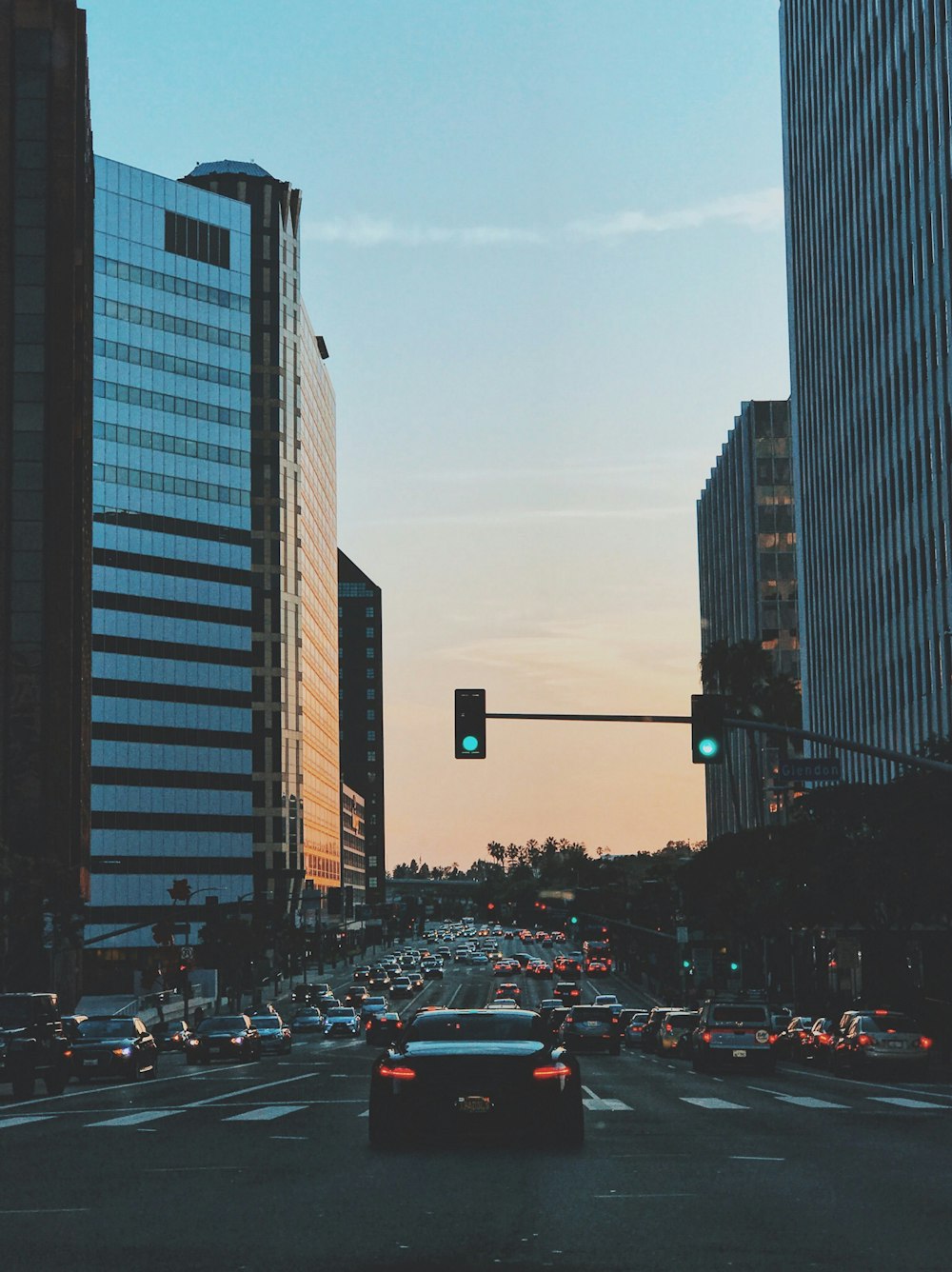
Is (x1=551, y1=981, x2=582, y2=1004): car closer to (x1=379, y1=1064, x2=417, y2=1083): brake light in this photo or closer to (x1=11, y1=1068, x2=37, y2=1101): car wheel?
(x1=11, y1=1068, x2=37, y2=1101): car wheel

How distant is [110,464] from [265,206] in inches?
1761

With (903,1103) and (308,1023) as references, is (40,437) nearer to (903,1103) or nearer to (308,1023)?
(308,1023)

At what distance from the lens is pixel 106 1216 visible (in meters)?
12.7

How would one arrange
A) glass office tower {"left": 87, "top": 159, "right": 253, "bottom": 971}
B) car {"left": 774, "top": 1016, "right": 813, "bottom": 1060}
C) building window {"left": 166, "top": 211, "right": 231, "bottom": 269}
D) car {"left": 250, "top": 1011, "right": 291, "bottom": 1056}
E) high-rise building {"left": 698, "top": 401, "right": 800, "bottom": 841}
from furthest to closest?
1. building window {"left": 166, "top": 211, "right": 231, "bottom": 269}
2. glass office tower {"left": 87, "top": 159, "right": 253, "bottom": 971}
3. high-rise building {"left": 698, "top": 401, "right": 800, "bottom": 841}
4. car {"left": 250, "top": 1011, "right": 291, "bottom": 1056}
5. car {"left": 774, "top": 1016, "right": 813, "bottom": 1060}

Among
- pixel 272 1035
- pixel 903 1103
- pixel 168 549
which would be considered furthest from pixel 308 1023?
pixel 168 549

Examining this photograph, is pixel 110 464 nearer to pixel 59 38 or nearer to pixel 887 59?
pixel 59 38

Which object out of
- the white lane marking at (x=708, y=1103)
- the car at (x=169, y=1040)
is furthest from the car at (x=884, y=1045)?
the car at (x=169, y=1040)

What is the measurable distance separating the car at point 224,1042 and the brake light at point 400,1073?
125 feet

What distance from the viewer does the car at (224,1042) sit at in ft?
177

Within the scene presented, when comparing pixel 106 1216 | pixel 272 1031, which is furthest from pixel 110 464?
pixel 106 1216

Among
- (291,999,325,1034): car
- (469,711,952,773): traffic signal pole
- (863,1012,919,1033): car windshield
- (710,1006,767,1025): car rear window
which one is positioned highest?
(469,711,952,773): traffic signal pole

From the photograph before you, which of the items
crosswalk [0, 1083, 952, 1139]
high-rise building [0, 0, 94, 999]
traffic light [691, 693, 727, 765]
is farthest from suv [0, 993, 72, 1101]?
high-rise building [0, 0, 94, 999]

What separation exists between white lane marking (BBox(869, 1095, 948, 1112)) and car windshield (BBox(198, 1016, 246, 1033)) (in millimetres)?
28602

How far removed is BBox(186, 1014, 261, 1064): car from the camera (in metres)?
Result: 53.9
